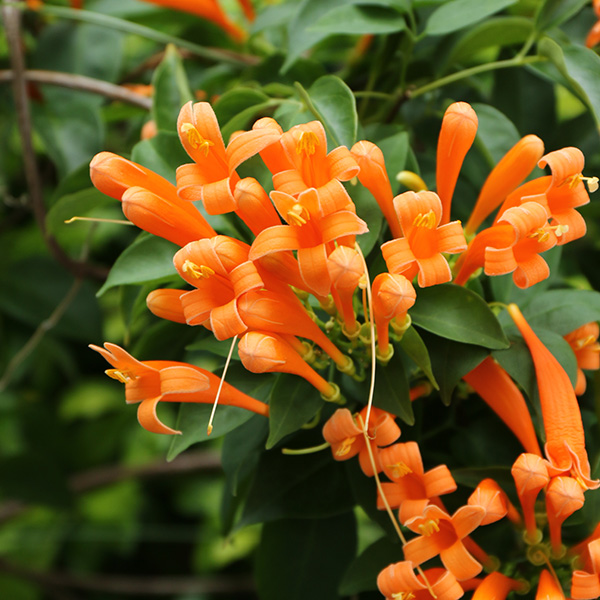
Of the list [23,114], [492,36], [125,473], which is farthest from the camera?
[125,473]

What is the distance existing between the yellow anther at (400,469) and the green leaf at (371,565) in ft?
0.36

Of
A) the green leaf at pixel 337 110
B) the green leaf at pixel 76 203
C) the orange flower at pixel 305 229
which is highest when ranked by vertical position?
the green leaf at pixel 337 110

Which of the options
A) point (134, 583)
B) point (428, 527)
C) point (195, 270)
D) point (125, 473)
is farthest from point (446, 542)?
point (134, 583)

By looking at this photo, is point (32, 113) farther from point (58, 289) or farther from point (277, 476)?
point (277, 476)

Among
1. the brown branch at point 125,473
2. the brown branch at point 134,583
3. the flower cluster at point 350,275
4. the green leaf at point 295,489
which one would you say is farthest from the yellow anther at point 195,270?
the brown branch at point 134,583

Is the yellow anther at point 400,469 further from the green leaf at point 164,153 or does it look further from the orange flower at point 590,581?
the green leaf at point 164,153

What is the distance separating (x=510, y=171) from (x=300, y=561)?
1.31ft

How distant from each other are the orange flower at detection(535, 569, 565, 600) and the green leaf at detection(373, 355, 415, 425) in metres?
0.13

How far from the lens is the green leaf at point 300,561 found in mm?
600

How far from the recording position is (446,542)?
0.40 metres

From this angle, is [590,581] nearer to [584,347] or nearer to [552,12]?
[584,347]

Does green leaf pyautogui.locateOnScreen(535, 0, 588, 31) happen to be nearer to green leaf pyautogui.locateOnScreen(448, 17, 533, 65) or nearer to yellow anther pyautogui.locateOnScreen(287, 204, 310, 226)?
green leaf pyautogui.locateOnScreen(448, 17, 533, 65)

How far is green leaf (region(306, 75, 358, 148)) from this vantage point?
45 centimetres

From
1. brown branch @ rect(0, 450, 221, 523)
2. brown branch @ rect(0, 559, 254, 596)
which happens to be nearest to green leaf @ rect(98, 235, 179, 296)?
brown branch @ rect(0, 450, 221, 523)
